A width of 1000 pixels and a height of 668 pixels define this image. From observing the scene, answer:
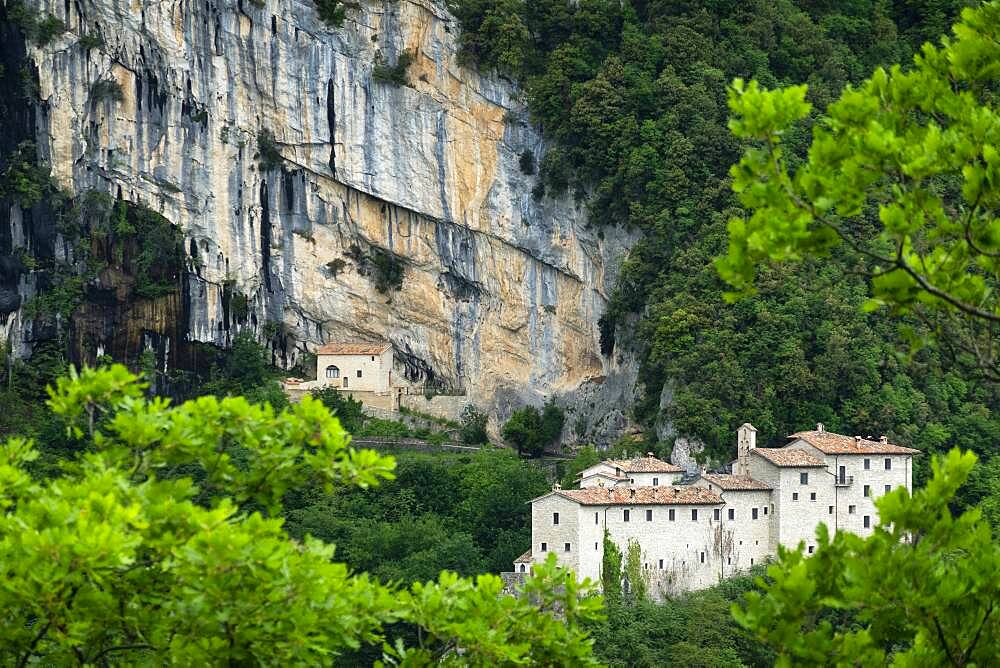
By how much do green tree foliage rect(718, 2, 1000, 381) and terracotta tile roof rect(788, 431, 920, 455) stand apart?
38608 mm

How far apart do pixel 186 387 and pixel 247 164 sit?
7.55 metres

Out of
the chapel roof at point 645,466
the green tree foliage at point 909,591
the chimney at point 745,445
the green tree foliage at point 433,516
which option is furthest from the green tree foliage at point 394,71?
the green tree foliage at point 909,591

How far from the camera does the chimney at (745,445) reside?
52.7 m

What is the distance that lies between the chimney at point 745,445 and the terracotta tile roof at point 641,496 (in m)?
1.99

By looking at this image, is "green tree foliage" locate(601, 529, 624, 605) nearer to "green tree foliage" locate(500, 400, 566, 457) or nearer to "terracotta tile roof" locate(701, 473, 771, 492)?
"terracotta tile roof" locate(701, 473, 771, 492)

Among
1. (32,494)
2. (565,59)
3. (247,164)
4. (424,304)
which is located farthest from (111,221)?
(32,494)

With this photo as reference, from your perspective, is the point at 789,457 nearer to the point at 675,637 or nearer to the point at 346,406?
the point at 675,637

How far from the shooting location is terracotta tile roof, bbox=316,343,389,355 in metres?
67.0

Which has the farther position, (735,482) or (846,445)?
(846,445)

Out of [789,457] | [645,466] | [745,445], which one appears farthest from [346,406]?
[789,457]

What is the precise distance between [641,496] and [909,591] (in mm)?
37382

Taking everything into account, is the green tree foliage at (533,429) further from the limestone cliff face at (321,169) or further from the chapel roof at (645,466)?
the chapel roof at (645,466)

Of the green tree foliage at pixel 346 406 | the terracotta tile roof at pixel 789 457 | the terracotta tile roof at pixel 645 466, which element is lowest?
the terracotta tile roof at pixel 645 466

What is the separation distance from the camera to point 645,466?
53531 mm
